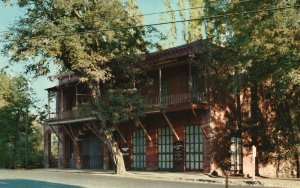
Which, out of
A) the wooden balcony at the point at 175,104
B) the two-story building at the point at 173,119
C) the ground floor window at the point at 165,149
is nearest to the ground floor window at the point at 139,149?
the two-story building at the point at 173,119

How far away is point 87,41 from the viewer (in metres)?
29.4

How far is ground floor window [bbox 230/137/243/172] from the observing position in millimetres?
32656

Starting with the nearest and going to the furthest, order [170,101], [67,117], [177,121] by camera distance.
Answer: [170,101]
[177,121]
[67,117]

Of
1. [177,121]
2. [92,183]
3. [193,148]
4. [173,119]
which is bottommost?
[92,183]

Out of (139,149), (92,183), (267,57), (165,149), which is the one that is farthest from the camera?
(139,149)

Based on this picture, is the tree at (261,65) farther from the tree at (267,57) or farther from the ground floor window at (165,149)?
the ground floor window at (165,149)

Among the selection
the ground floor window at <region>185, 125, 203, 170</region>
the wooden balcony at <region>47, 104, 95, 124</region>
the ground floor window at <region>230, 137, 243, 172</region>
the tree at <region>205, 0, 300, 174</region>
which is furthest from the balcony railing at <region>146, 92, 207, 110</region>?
the wooden balcony at <region>47, 104, 95, 124</region>

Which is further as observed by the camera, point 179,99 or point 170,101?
point 170,101

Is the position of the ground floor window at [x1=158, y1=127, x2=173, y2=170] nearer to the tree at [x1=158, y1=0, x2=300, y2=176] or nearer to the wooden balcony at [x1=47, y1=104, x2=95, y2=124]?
the tree at [x1=158, y1=0, x2=300, y2=176]

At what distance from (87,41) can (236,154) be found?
12126 millimetres

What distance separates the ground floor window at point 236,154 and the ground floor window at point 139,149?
6548 mm

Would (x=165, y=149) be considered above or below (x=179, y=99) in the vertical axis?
below

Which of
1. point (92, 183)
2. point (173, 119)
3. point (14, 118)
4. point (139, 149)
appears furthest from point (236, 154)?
point (14, 118)

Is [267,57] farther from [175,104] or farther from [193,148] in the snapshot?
[193,148]
